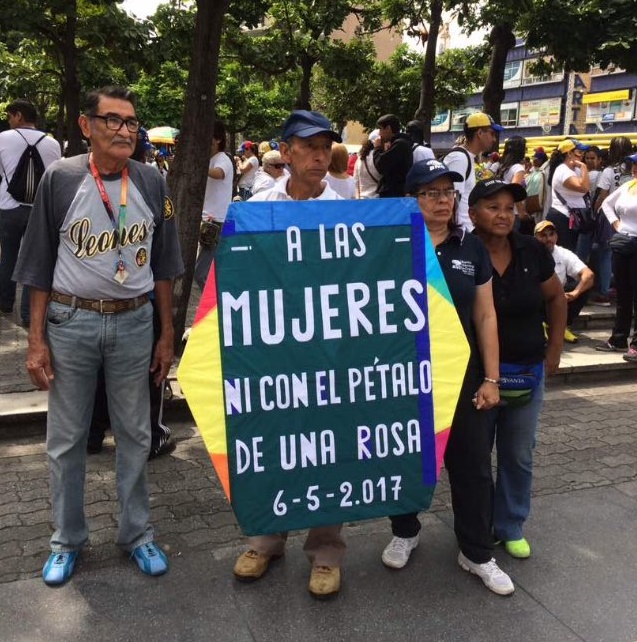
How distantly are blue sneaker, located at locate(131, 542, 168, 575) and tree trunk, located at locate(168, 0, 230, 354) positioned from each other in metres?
2.83

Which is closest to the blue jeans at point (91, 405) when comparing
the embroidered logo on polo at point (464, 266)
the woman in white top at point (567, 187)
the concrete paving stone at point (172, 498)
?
the concrete paving stone at point (172, 498)

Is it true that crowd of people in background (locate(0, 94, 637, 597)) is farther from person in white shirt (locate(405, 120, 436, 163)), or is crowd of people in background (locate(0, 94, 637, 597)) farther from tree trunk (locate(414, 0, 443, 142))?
tree trunk (locate(414, 0, 443, 142))

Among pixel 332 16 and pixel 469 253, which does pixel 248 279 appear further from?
pixel 332 16

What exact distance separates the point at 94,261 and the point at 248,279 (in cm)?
69

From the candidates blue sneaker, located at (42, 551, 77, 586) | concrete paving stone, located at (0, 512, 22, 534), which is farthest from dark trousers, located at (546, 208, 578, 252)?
blue sneaker, located at (42, 551, 77, 586)

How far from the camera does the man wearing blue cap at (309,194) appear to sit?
9.82 ft

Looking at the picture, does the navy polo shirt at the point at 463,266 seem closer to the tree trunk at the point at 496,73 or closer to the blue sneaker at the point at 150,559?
the blue sneaker at the point at 150,559

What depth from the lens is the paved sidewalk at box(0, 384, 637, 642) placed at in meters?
2.88

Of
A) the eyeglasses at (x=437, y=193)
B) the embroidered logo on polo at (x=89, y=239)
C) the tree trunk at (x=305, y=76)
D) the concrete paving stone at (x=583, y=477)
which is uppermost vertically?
the tree trunk at (x=305, y=76)

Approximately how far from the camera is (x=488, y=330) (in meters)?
3.12

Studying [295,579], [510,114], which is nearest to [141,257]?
[295,579]

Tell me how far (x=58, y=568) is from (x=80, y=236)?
1.42m

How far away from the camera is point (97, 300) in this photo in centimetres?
300

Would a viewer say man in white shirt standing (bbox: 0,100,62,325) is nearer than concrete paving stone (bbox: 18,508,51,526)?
No
